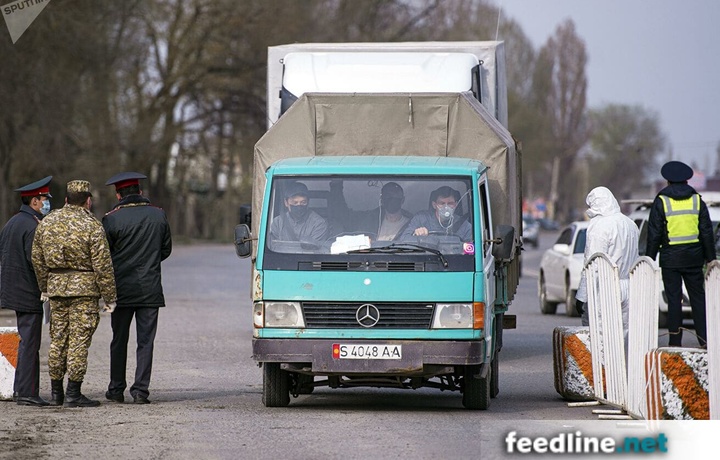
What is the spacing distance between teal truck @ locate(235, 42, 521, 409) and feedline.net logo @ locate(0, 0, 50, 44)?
20.5m

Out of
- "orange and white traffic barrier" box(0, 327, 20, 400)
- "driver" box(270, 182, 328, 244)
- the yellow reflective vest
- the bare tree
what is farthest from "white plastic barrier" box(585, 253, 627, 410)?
the bare tree

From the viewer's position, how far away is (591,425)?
977 centimetres

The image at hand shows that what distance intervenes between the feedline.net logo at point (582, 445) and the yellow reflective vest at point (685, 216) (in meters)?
5.27

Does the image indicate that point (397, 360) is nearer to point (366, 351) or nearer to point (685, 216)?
point (366, 351)

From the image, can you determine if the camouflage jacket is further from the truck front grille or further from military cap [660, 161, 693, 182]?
military cap [660, 161, 693, 182]

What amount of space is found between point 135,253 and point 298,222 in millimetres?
1519

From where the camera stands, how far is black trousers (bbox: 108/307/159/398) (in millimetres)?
11320

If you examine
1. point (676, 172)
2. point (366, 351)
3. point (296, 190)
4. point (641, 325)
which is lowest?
point (366, 351)

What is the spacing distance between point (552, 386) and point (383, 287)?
3.18m

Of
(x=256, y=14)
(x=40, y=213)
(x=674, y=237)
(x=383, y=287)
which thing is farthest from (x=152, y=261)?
(x=256, y=14)

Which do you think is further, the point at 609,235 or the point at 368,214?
the point at 609,235

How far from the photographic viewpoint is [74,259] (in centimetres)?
1091

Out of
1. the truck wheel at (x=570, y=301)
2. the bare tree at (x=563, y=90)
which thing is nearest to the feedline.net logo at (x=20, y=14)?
the truck wheel at (x=570, y=301)

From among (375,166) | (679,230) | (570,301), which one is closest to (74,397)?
(375,166)
